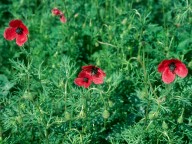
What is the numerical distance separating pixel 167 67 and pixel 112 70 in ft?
2.63

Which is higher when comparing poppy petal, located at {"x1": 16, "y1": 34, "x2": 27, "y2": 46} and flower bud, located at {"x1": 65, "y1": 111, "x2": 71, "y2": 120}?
poppy petal, located at {"x1": 16, "y1": 34, "x2": 27, "y2": 46}

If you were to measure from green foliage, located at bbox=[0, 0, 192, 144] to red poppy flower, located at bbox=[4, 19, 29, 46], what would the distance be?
11cm

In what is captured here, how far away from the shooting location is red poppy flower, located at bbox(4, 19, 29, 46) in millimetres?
2871

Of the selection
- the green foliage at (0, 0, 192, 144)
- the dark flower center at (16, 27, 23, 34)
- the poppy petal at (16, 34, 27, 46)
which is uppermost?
the dark flower center at (16, 27, 23, 34)

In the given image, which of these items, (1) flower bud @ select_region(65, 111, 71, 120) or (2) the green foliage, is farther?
(2) the green foliage

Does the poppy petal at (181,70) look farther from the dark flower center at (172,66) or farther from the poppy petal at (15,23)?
the poppy petal at (15,23)

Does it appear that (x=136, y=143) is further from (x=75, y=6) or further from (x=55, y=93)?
(x=75, y=6)

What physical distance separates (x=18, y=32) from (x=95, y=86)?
0.67 metres

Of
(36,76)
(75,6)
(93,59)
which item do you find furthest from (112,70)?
(75,6)

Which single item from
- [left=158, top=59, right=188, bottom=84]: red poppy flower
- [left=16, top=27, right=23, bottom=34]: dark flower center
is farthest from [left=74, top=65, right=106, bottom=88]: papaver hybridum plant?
[left=16, top=27, right=23, bottom=34]: dark flower center

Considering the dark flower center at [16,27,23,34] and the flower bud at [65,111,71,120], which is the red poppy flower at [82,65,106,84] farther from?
the dark flower center at [16,27,23,34]

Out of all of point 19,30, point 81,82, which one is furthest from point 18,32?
point 81,82

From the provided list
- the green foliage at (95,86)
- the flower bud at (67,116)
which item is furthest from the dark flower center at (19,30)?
the flower bud at (67,116)

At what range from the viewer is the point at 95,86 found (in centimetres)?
315
